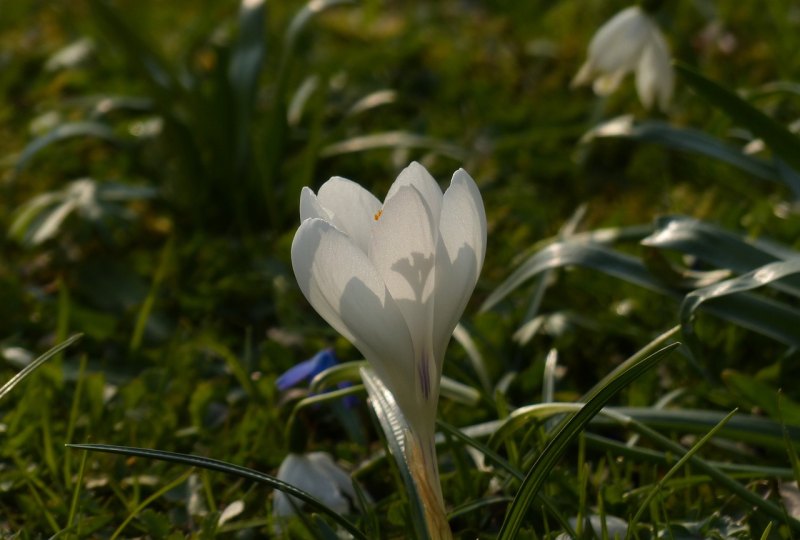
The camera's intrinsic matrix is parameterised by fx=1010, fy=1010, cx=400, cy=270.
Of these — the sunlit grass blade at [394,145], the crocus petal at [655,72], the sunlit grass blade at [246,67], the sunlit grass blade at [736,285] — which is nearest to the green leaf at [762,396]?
the sunlit grass blade at [736,285]

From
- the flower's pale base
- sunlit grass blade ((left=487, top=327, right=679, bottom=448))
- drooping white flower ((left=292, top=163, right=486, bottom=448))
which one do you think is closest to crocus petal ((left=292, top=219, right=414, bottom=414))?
drooping white flower ((left=292, top=163, right=486, bottom=448))

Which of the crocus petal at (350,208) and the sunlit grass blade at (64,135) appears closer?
the crocus petal at (350,208)

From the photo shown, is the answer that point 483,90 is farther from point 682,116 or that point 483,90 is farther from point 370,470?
point 370,470

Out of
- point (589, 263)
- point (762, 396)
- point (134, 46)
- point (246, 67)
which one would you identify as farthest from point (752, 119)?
point (134, 46)

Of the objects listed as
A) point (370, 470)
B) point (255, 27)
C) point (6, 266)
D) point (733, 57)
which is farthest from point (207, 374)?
point (733, 57)

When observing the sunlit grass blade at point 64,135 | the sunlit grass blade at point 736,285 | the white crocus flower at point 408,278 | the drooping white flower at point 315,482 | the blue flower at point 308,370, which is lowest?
the drooping white flower at point 315,482

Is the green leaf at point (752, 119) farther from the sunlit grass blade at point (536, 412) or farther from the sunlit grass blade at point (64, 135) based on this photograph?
the sunlit grass blade at point (64, 135)
